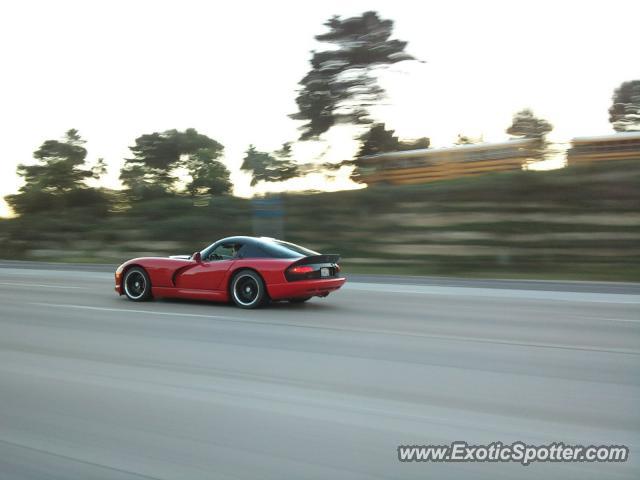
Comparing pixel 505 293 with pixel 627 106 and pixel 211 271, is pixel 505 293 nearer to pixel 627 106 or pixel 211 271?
pixel 211 271

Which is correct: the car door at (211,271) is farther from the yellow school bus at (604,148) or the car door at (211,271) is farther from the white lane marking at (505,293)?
the yellow school bus at (604,148)

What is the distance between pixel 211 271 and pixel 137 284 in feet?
5.53

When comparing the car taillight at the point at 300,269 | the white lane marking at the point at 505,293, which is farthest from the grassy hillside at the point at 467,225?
the car taillight at the point at 300,269

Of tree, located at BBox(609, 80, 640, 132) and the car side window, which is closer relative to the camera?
the car side window

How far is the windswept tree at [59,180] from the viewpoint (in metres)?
42.2

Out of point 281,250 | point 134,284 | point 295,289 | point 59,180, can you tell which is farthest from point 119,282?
point 59,180

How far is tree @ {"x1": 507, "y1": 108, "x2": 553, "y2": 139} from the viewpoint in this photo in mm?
29922

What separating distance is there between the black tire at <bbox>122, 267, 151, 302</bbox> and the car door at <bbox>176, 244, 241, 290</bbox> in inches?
28.9

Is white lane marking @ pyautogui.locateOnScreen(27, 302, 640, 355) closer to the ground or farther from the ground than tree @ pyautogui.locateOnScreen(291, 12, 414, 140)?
closer to the ground

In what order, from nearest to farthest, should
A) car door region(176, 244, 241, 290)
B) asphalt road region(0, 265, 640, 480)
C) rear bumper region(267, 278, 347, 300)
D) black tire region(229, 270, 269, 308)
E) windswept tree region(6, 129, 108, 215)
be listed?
asphalt road region(0, 265, 640, 480), rear bumper region(267, 278, 347, 300), black tire region(229, 270, 269, 308), car door region(176, 244, 241, 290), windswept tree region(6, 129, 108, 215)

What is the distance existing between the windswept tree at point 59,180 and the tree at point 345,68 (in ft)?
52.0

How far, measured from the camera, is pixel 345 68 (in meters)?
30.9

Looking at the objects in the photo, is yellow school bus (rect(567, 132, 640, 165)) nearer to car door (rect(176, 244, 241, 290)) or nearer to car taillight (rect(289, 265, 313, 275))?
car taillight (rect(289, 265, 313, 275))

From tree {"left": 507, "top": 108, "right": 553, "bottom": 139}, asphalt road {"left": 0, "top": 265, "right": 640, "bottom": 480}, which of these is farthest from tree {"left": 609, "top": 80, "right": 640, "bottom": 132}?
asphalt road {"left": 0, "top": 265, "right": 640, "bottom": 480}
